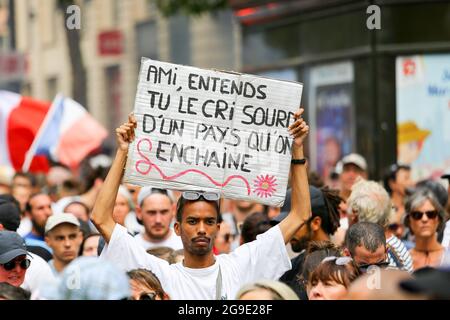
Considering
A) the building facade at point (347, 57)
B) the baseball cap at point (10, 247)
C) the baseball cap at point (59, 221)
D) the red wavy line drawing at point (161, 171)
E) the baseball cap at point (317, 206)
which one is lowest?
the baseball cap at point (10, 247)

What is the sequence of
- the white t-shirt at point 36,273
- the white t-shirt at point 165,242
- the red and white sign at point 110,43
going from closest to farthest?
1. the white t-shirt at point 36,273
2. the white t-shirt at point 165,242
3. the red and white sign at point 110,43

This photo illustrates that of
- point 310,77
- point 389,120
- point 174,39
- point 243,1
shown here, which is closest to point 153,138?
point 389,120

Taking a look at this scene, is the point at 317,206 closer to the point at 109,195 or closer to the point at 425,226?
the point at 425,226

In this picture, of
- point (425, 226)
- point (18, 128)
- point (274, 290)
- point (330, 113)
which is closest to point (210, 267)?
point (274, 290)

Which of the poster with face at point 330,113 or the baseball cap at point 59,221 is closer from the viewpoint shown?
the baseball cap at point 59,221

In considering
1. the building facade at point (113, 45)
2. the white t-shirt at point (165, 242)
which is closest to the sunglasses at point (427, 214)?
the white t-shirt at point (165, 242)

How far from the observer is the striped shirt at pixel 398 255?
25.2 feet

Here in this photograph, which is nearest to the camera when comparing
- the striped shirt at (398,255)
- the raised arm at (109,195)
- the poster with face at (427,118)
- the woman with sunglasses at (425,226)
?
the raised arm at (109,195)

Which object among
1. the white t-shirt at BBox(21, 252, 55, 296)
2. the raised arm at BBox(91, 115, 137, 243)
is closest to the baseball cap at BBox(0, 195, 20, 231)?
the white t-shirt at BBox(21, 252, 55, 296)

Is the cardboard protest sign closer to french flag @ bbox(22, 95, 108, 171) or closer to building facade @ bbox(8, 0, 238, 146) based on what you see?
french flag @ bbox(22, 95, 108, 171)

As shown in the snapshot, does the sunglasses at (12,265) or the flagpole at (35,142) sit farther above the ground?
the flagpole at (35,142)

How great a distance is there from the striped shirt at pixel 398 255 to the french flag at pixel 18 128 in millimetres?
7937

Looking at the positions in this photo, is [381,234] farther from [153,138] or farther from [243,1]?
[243,1]

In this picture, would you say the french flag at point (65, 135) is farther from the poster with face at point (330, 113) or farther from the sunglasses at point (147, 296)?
the sunglasses at point (147, 296)
